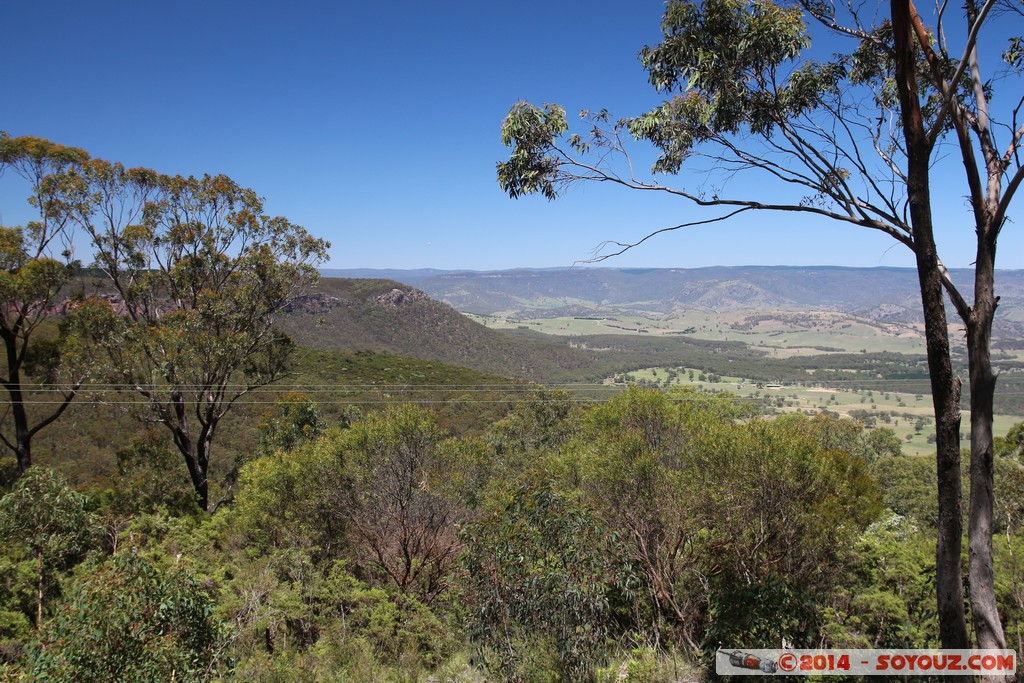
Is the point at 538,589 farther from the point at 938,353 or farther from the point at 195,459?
the point at 195,459

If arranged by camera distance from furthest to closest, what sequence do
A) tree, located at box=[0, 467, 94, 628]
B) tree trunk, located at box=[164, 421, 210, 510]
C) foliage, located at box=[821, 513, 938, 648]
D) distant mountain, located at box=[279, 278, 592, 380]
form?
distant mountain, located at box=[279, 278, 592, 380], tree trunk, located at box=[164, 421, 210, 510], tree, located at box=[0, 467, 94, 628], foliage, located at box=[821, 513, 938, 648]

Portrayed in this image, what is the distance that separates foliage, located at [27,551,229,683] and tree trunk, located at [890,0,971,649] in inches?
292

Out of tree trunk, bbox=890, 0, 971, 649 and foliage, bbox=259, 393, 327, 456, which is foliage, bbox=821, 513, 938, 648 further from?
foliage, bbox=259, 393, 327, 456

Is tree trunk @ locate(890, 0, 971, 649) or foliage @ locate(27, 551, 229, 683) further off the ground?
tree trunk @ locate(890, 0, 971, 649)

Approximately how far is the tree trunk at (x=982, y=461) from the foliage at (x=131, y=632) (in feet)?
25.1

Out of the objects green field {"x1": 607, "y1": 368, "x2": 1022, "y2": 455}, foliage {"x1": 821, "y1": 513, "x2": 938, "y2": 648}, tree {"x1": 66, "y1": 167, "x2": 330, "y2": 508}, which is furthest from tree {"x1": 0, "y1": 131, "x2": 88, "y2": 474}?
green field {"x1": 607, "y1": 368, "x2": 1022, "y2": 455}

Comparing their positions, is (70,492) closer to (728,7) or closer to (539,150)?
(539,150)

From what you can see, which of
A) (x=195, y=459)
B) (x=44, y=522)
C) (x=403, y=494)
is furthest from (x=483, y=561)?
(x=195, y=459)

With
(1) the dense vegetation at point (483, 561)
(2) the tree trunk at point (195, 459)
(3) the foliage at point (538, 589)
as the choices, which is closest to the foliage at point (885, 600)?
(1) the dense vegetation at point (483, 561)

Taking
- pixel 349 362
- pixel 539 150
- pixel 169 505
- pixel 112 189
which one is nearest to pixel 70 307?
pixel 112 189

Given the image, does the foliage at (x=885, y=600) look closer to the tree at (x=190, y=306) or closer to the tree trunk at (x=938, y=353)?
the tree trunk at (x=938, y=353)

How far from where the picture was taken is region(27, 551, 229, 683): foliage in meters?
5.55

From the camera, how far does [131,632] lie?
5898mm

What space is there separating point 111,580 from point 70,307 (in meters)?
13.6
